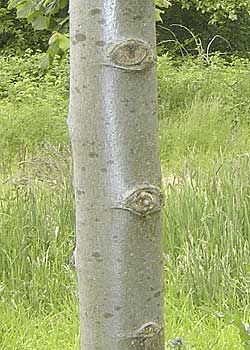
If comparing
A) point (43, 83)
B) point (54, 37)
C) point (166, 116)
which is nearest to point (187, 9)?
point (43, 83)

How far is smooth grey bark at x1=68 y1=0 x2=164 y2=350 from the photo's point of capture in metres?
0.69

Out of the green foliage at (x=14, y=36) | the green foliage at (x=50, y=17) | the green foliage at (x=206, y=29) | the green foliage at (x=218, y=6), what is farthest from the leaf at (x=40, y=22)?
the green foliage at (x=206, y=29)

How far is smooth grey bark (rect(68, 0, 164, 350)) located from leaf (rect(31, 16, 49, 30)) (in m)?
0.86

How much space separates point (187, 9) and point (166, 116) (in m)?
7.63

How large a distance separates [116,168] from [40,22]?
0.93 m

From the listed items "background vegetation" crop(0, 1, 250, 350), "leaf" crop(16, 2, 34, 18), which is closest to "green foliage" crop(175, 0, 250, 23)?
"background vegetation" crop(0, 1, 250, 350)

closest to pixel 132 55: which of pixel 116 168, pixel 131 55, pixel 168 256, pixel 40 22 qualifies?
pixel 131 55

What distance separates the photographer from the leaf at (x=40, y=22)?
1549mm

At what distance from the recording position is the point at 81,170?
71 centimetres

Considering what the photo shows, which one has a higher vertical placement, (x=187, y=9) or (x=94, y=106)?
(x=187, y=9)

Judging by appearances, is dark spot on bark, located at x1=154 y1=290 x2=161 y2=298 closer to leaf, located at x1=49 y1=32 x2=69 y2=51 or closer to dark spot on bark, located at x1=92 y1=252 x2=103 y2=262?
dark spot on bark, located at x1=92 y1=252 x2=103 y2=262

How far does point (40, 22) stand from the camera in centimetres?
156

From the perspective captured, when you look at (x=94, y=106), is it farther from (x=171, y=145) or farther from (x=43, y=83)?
(x=43, y=83)

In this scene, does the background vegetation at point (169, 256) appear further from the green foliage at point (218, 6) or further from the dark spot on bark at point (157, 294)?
the green foliage at point (218, 6)
